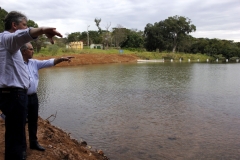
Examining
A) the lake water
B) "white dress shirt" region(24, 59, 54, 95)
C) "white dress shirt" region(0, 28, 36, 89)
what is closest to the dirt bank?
the lake water

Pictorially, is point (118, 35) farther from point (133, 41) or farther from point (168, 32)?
point (168, 32)

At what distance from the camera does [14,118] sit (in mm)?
2840

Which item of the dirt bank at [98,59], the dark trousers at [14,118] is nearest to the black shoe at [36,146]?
the dark trousers at [14,118]

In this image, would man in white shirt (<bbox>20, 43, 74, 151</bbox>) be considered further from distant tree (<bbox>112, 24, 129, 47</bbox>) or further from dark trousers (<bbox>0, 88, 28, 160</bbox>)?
distant tree (<bbox>112, 24, 129, 47</bbox>)

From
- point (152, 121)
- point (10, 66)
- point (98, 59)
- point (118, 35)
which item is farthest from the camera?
point (118, 35)

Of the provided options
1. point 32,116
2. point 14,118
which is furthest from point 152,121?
point 14,118

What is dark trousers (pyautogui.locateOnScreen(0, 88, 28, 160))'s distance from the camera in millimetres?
2795

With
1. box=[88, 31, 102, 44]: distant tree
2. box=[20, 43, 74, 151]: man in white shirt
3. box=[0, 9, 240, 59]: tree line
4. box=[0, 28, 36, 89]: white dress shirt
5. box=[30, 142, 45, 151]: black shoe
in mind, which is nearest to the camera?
box=[0, 28, 36, 89]: white dress shirt

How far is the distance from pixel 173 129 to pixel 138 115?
1.95m

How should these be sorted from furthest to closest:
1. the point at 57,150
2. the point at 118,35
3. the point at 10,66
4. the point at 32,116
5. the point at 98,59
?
the point at 118,35 → the point at 98,59 → the point at 57,150 → the point at 32,116 → the point at 10,66

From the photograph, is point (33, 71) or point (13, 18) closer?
point (13, 18)

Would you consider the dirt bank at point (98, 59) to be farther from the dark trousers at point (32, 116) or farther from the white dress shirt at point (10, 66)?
the white dress shirt at point (10, 66)

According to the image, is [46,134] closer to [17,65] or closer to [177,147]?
[17,65]

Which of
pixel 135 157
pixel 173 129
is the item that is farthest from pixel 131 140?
pixel 173 129
